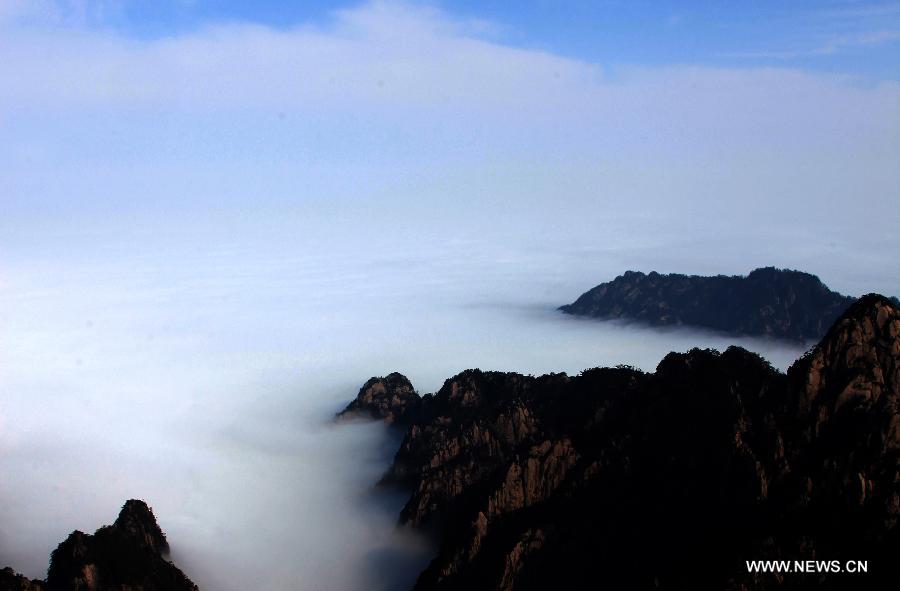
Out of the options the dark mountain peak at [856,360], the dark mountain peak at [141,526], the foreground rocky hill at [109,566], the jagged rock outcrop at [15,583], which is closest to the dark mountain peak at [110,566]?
the foreground rocky hill at [109,566]

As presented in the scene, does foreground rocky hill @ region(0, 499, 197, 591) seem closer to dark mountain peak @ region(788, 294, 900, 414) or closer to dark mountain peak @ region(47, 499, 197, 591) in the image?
dark mountain peak @ region(47, 499, 197, 591)

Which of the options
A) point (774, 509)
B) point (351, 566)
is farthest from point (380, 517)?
point (774, 509)

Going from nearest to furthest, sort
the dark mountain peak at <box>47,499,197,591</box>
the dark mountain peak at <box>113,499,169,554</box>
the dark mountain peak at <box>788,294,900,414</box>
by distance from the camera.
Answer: the dark mountain peak at <box>788,294,900,414</box> → the dark mountain peak at <box>47,499,197,591</box> → the dark mountain peak at <box>113,499,169,554</box>

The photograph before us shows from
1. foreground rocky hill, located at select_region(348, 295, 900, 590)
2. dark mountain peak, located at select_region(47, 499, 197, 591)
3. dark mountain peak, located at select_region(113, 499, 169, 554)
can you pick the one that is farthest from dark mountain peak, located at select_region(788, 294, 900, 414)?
dark mountain peak, located at select_region(113, 499, 169, 554)

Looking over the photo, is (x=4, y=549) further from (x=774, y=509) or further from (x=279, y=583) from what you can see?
(x=774, y=509)

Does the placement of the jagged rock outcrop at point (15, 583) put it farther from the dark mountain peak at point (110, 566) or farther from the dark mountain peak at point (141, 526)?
the dark mountain peak at point (141, 526)

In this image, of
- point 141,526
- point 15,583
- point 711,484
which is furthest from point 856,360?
point 141,526
